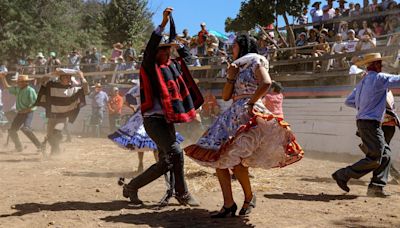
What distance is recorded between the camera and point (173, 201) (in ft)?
20.5

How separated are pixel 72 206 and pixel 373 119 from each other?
3658 millimetres

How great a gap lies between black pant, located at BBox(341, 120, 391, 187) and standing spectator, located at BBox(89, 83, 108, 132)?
1372cm

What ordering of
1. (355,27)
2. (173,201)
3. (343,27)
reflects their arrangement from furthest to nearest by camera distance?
(343,27)
(355,27)
(173,201)

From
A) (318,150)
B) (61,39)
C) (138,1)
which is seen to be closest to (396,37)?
(318,150)

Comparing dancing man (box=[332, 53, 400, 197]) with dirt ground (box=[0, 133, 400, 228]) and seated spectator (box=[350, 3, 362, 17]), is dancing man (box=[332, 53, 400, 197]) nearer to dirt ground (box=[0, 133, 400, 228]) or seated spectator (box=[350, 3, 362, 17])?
dirt ground (box=[0, 133, 400, 228])

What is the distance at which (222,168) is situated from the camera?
16.6 feet

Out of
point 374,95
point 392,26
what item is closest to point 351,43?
point 392,26

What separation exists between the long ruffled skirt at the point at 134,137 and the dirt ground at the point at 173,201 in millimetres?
556

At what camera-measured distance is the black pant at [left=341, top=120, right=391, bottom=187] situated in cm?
653

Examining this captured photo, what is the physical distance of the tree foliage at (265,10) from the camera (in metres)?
→ 19.9

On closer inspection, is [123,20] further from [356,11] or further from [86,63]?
[356,11]

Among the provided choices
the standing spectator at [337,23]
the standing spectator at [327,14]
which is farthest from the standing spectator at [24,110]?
the standing spectator at [327,14]

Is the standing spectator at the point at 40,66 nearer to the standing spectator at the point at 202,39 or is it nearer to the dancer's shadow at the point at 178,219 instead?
the standing spectator at the point at 202,39

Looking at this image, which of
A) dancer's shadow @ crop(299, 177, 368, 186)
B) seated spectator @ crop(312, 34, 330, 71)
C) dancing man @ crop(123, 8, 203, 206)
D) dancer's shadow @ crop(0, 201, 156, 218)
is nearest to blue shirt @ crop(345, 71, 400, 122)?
dancer's shadow @ crop(299, 177, 368, 186)
